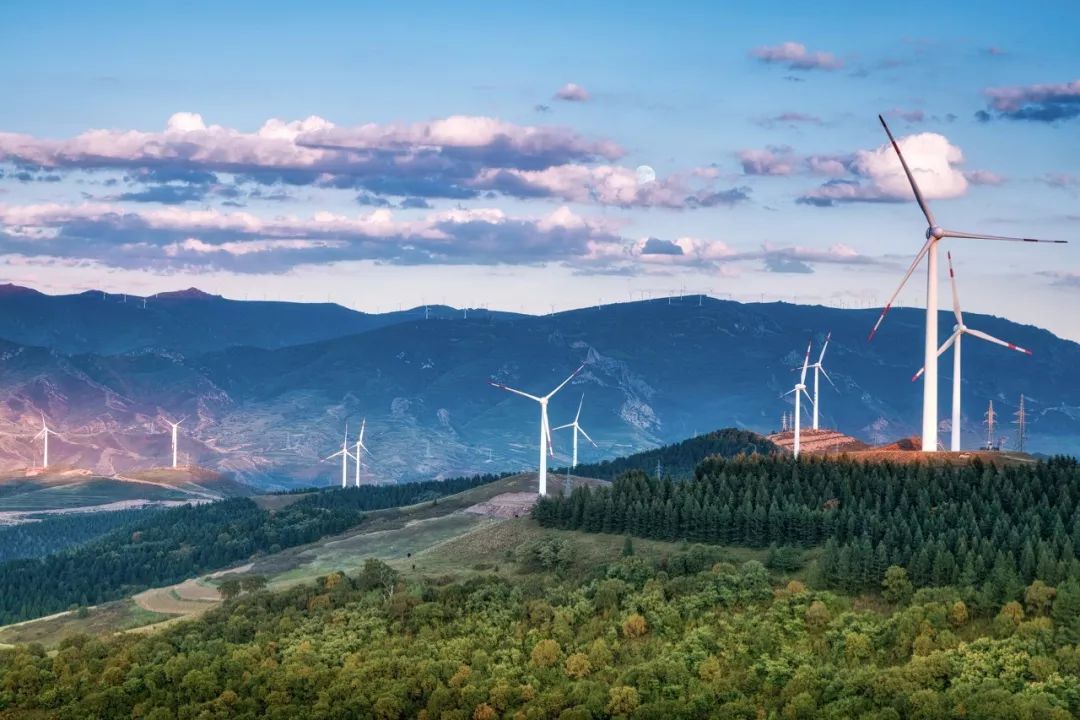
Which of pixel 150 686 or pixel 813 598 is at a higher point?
pixel 813 598

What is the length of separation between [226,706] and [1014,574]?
91.2 metres

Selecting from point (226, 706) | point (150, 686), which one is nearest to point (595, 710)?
point (226, 706)

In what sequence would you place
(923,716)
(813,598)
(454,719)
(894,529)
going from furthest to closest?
(894,529) → (813,598) → (454,719) → (923,716)

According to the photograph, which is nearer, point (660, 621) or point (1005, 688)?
point (1005, 688)

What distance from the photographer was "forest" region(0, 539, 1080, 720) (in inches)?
6063

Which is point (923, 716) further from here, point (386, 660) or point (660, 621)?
point (386, 660)

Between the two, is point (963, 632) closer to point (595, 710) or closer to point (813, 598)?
point (813, 598)

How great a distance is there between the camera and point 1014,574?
172750 millimetres

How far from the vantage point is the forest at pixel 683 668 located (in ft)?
505

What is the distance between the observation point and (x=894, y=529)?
19738 cm

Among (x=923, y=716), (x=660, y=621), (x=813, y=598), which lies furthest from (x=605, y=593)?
(x=923, y=716)

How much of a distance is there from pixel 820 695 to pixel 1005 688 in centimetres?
1854

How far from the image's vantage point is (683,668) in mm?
170500

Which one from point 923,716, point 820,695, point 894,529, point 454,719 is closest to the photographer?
point 923,716
